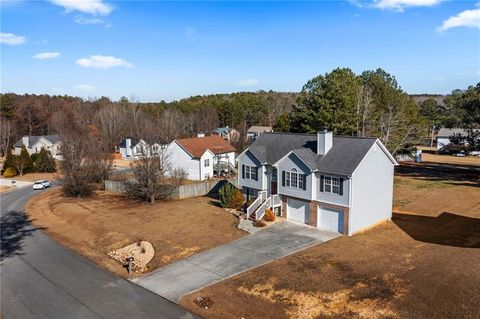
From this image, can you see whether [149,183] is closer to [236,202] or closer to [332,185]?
[236,202]

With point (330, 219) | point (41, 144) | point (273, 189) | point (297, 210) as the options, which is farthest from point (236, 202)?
point (41, 144)

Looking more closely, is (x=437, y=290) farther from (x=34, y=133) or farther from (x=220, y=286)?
(x=34, y=133)

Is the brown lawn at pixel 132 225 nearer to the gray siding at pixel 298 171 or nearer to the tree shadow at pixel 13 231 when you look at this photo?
the tree shadow at pixel 13 231

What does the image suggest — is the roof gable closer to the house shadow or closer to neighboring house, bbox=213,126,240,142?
the house shadow

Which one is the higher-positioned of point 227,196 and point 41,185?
point 227,196

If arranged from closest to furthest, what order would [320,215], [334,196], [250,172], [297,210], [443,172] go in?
1. [334,196]
2. [320,215]
3. [297,210]
4. [250,172]
5. [443,172]

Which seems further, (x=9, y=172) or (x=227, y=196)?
(x=9, y=172)
